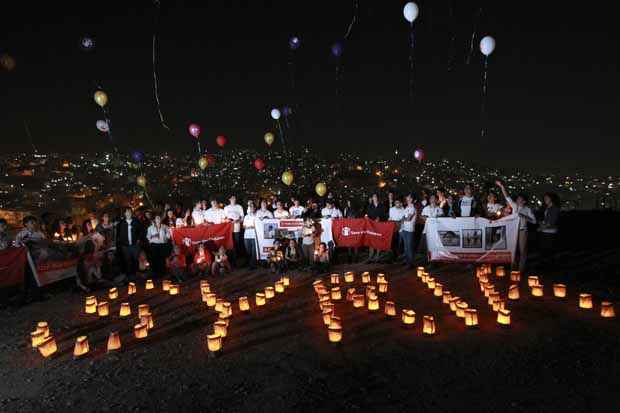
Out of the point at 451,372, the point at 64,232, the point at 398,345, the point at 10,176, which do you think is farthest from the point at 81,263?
the point at 10,176

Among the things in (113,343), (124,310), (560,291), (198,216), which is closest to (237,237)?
(198,216)

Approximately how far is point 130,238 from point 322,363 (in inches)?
257

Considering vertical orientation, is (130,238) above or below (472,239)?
above

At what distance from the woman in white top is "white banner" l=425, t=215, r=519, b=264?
6.47 metres

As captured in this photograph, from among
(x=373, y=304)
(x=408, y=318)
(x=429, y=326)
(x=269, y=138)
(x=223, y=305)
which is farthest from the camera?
(x=269, y=138)

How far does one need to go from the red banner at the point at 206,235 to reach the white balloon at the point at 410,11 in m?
6.68

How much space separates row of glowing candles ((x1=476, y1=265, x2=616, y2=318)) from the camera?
6176mm

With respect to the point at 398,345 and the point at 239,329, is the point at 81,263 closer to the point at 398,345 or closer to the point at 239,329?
the point at 239,329

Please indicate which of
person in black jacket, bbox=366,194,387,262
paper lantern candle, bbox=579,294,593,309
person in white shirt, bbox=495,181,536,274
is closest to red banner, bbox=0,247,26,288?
person in black jacket, bbox=366,194,387,262

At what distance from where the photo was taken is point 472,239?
372 inches

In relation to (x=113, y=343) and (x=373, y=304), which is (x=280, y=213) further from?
(x=113, y=343)

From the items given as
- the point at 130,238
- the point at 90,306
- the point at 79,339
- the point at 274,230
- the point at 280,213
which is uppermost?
the point at 280,213

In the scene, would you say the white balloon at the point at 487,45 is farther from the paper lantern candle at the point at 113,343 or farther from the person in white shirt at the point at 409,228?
the paper lantern candle at the point at 113,343

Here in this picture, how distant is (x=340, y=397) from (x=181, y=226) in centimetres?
736
